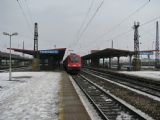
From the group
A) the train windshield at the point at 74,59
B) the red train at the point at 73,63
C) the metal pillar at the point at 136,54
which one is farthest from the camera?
the metal pillar at the point at 136,54

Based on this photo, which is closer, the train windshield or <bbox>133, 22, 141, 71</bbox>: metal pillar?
the train windshield

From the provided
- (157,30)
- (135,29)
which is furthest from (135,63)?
(157,30)

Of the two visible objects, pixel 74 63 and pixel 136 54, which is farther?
pixel 136 54

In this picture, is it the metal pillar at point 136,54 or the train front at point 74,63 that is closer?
the train front at point 74,63

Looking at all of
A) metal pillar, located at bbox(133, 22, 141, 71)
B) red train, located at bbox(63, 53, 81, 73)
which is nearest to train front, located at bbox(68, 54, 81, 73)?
red train, located at bbox(63, 53, 81, 73)

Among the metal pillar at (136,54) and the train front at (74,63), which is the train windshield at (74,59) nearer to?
the train front at (74,63)

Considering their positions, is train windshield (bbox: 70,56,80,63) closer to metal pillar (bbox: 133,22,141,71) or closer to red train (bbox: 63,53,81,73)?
red train (bbox: 63,53,81,73)

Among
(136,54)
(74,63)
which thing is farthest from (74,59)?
(136,54)

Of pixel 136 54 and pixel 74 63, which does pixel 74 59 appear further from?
pixel 136 54

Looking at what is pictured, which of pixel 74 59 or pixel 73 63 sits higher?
pixel 74 59

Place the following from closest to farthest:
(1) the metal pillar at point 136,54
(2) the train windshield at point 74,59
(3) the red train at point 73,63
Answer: (3) the red train at point 73,63 < (2) the train windshield at point 74,59 < (1) the metal pillar at point 136,54

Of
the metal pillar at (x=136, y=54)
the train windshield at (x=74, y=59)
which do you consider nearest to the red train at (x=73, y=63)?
the train windshield at (x=74, y=59)

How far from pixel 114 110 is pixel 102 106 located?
3.57 ft

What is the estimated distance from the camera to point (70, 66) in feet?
123
